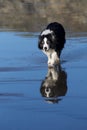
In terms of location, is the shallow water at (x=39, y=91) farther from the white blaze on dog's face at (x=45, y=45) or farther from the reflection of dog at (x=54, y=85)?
the white blaze on dog's face at (x=45, y=45)

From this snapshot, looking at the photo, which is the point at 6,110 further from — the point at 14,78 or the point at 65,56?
the point at 65,56

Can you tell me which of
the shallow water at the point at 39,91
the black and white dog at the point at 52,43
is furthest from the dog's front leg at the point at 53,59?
the shallow water at the point at 39,91

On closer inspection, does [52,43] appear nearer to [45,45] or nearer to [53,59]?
[45,45]

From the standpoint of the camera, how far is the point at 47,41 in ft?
56.7

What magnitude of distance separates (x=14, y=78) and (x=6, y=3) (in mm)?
24925

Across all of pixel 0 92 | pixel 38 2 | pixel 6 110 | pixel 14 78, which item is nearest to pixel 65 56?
pixel 14 78

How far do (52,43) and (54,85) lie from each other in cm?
293

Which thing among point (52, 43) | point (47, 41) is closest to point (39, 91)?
point (47, 41)

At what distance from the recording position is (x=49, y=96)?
1368 cm

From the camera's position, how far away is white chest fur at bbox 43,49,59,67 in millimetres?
17031

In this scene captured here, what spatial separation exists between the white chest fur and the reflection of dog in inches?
20.7

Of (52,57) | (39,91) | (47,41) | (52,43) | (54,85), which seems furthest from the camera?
(52,43)

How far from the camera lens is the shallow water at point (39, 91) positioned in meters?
11.7

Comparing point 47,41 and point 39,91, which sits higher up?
point 47,41
